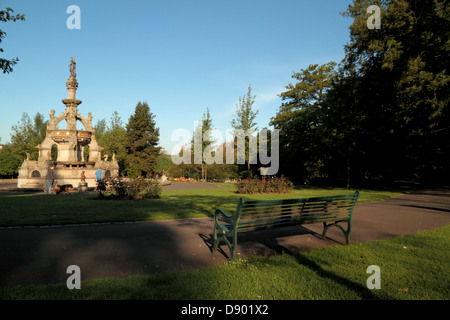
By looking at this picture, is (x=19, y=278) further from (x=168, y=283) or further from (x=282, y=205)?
(x=282, y=205)

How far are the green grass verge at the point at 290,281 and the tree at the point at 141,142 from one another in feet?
160

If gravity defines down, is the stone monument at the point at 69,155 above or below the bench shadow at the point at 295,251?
above

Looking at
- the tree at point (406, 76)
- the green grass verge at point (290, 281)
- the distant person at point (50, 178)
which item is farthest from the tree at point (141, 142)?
the green grass verge at point (290, 281)

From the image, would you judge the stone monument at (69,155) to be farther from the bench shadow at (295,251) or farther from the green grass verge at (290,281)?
the green grass verge at (290,281)

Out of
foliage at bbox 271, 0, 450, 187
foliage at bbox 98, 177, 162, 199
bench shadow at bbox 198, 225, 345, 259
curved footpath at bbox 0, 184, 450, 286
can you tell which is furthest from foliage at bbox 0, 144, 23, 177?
bench shadow at bbox 198, 225, 345, 259

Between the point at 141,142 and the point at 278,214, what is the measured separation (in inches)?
1962

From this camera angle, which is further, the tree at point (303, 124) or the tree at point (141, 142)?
the tree at point (141, 142)

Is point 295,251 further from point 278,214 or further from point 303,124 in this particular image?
point 303,124

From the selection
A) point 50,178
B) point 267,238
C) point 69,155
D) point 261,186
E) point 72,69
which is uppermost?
point 72,69

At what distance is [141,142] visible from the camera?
2032 inches

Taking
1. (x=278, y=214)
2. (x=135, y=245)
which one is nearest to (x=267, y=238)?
(x=278, y=214)

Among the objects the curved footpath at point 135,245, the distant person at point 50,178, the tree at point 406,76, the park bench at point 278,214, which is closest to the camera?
the curved footpath at point 135,245

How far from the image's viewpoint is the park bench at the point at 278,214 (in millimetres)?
4681
